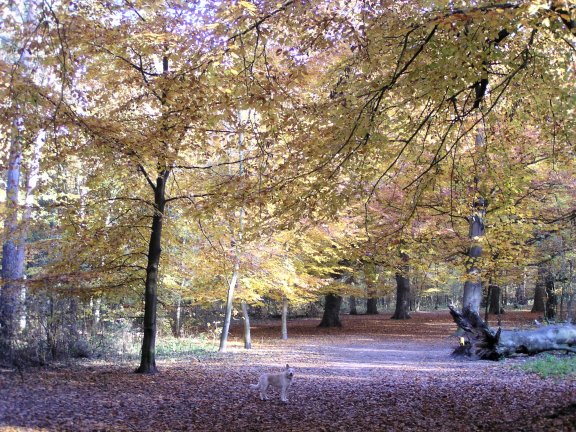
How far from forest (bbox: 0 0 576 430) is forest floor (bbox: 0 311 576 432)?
1.37m

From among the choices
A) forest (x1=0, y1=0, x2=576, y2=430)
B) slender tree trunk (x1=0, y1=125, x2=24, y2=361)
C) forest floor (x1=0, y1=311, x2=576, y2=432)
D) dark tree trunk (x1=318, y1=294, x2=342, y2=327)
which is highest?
forest (x1=0, y1=0, x2=576, y2=430)

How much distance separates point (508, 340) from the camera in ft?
44.5

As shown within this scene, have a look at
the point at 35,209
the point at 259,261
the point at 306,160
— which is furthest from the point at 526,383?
the point at 35,209

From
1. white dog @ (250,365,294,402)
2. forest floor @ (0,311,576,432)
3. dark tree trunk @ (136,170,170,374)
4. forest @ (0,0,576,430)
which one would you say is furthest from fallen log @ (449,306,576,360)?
dark tree trunk @ (136,170,170,374)

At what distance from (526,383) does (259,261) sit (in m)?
8.29

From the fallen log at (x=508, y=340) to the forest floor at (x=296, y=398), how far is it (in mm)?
470

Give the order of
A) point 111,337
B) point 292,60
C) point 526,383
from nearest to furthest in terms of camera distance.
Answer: point 292,60 < point 526,383 < point 111,337

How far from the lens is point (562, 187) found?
1514cm

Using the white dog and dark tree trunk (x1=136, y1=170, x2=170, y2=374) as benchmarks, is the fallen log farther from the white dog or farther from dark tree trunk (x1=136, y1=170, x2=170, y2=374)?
dark tree trunk (x1=136, y1=170, x2=170, y2=374)

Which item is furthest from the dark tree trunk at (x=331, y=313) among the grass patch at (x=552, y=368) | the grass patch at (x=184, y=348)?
the grass patch at (x=552, y=368)

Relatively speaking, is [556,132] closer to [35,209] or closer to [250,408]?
[250,408]

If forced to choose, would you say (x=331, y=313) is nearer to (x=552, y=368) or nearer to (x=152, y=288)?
(x=552, y=368)

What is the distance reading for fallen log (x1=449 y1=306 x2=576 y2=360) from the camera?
13.4 m

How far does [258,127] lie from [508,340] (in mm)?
9720
